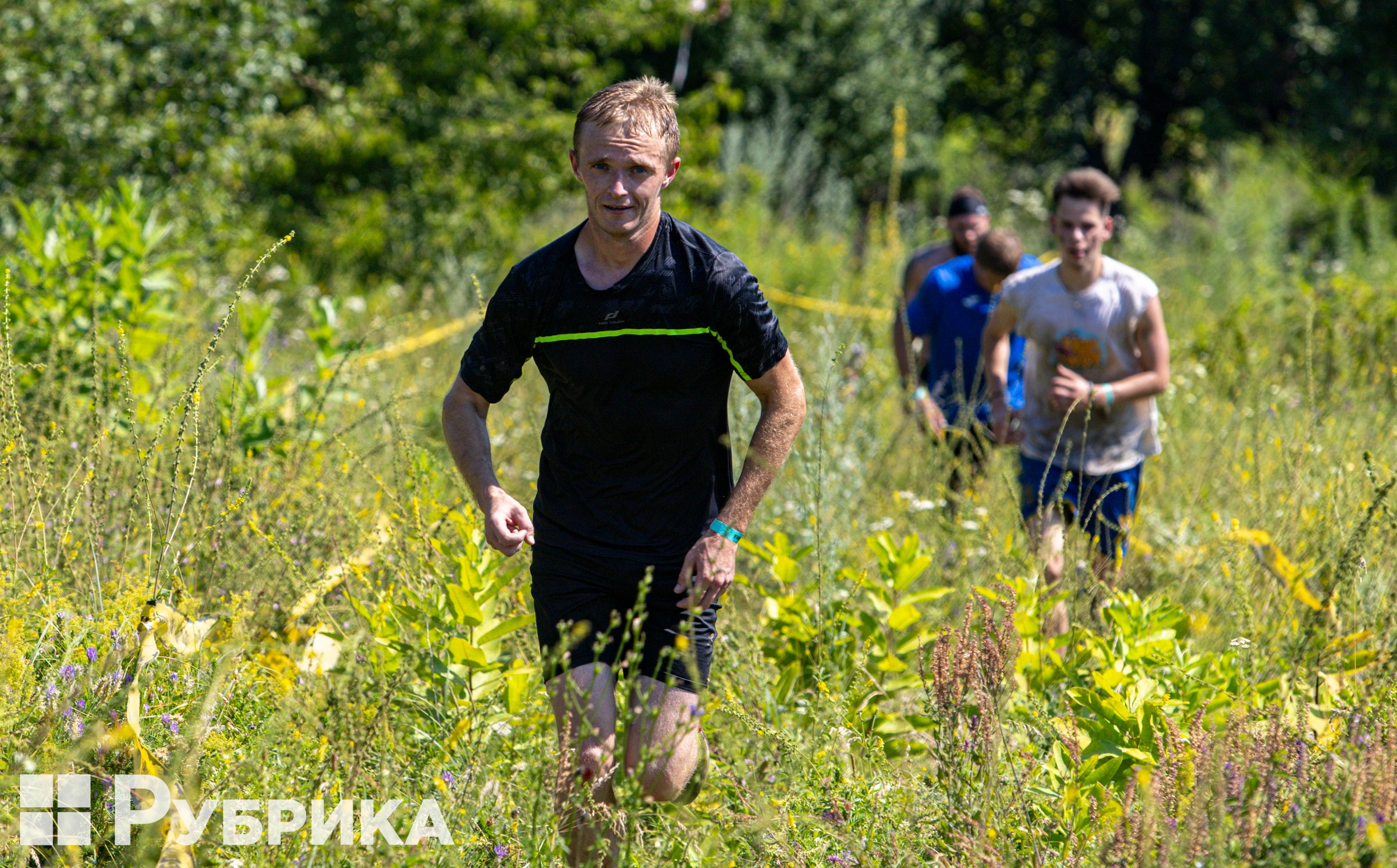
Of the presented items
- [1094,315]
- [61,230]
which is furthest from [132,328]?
[1094,315]

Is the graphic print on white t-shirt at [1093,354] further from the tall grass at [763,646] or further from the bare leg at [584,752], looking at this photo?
the bare leg at [584,752]

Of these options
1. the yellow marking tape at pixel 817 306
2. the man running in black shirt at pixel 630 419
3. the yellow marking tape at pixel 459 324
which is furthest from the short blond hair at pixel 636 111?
the yellow marking tape at pixel 817 306

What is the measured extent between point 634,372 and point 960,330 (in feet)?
11.5

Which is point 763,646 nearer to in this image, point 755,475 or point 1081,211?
point 755,475

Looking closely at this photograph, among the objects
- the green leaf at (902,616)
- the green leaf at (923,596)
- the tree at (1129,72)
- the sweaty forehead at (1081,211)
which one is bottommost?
the green leaf at (902,616)

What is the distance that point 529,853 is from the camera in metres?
2.50

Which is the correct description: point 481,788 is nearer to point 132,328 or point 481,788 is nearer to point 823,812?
point 823,812

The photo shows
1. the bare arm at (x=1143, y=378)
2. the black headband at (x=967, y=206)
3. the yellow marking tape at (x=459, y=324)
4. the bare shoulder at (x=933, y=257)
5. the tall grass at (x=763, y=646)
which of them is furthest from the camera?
the yellow marking tape at (x=459, y=324)

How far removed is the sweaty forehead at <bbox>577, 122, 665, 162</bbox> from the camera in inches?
110

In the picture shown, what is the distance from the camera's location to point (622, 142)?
2787mm

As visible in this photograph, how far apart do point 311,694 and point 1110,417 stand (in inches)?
118

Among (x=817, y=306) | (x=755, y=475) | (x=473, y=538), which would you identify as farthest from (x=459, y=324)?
(x=755, y=475)

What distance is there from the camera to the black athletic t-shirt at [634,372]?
2.82 m

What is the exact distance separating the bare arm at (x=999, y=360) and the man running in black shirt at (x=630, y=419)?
2224 millimetres
